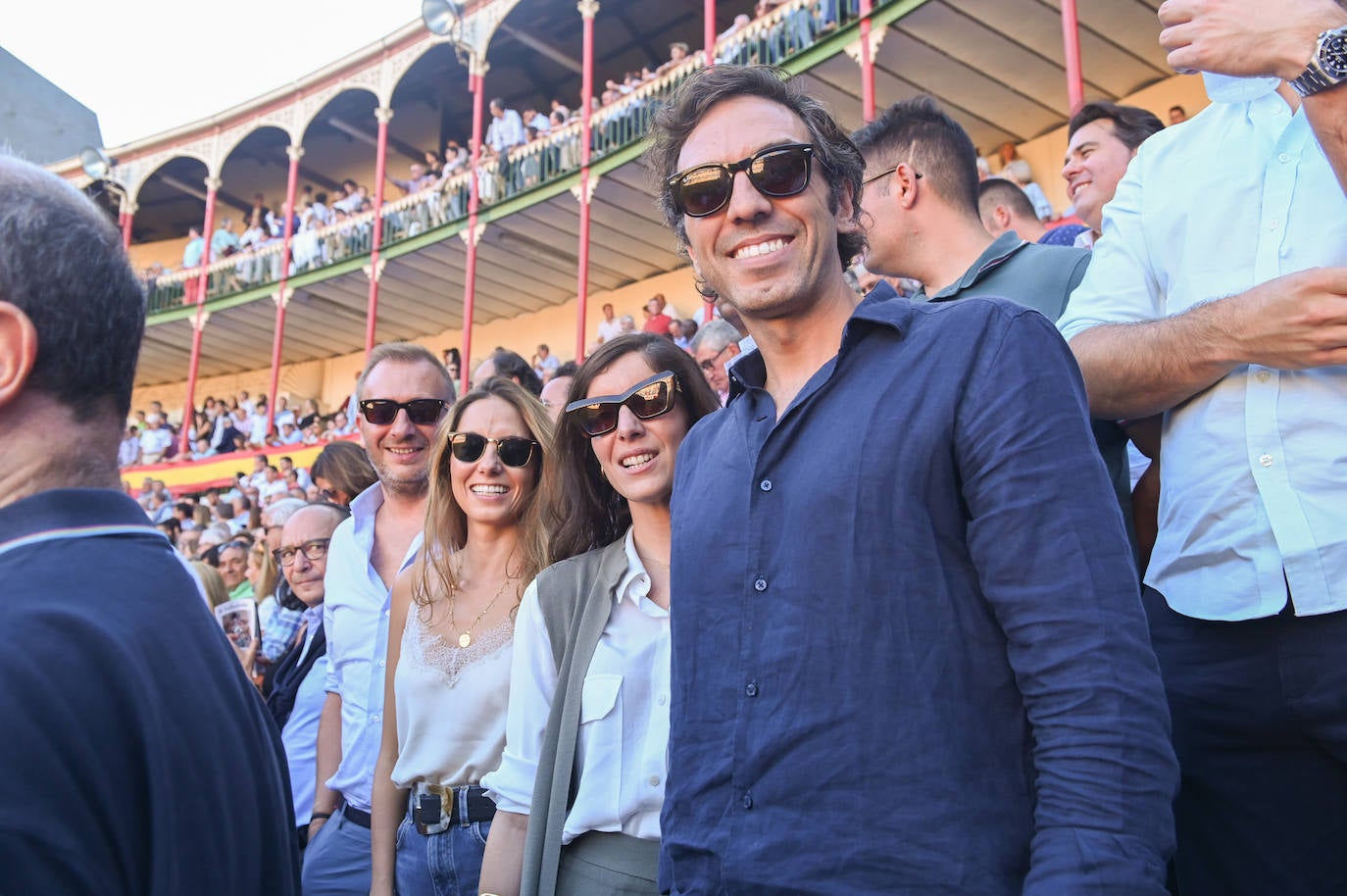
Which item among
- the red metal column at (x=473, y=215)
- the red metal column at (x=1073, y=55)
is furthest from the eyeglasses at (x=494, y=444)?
the red metal column at (x=473, y=215)

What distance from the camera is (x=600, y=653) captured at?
78.8 inches

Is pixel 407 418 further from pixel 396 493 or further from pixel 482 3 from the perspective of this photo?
pixel 482 3

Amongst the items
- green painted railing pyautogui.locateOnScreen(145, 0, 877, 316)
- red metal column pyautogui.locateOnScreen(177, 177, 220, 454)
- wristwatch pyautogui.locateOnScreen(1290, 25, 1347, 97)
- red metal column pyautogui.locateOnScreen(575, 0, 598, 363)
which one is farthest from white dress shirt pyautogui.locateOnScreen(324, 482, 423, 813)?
red metal column pyautogui.locateOnScreen(177, 177, 220, 454)

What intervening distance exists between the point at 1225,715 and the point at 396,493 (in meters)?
2.64

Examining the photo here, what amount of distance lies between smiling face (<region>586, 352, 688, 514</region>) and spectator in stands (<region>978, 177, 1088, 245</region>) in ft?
7.59

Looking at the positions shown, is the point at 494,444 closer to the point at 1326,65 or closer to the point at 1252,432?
the point at 1252,432

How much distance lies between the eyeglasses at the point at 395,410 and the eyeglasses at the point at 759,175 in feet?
6.46

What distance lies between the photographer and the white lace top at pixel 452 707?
7.87 feet

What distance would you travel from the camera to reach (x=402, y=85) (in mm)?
20438

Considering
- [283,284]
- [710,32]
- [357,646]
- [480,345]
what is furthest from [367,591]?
[480,345]

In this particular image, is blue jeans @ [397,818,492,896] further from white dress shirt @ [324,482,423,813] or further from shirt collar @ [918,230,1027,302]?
shirt collar @ [918,230,1027,302]

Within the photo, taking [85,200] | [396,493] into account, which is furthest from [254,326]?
[85,200]

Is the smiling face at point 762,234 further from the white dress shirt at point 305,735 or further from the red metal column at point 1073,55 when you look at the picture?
the red metal column at point 1073,55

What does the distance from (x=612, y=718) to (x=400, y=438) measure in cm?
169
